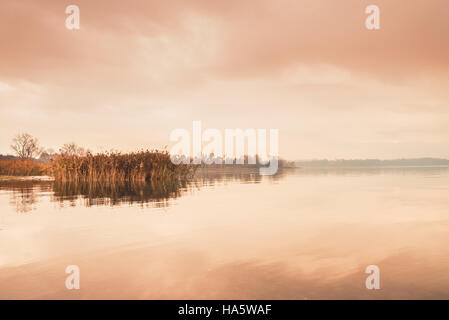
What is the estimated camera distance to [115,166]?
25969mm

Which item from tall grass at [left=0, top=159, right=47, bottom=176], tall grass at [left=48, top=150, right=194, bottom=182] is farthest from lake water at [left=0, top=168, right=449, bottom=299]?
tall grass at [left=0, top=159, right=47, bottom=176]

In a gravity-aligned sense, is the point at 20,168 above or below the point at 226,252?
above

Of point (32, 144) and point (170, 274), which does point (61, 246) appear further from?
point (32, 144)

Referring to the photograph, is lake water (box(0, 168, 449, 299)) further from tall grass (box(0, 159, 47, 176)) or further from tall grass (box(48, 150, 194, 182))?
tall grass (box(0, 159, 47, 176))

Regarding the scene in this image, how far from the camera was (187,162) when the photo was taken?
28.4 metres

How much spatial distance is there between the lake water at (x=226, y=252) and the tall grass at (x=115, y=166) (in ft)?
49.9

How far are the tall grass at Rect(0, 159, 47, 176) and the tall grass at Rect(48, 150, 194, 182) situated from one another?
758 cm

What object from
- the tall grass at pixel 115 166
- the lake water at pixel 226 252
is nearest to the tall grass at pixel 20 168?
the tall grass at pixel 115 166

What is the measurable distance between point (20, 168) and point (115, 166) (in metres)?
13.8

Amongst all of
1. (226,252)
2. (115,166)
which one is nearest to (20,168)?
(115,166)

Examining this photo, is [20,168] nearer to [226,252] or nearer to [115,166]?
[115,166]
